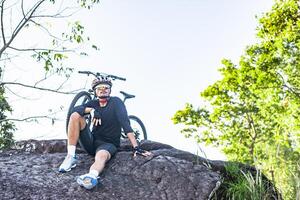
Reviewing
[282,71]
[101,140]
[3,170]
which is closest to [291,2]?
[282,71]

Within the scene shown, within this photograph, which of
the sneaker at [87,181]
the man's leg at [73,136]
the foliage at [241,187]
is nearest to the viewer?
the foliage at [241,187]

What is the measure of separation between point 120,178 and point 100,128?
3.10 ft

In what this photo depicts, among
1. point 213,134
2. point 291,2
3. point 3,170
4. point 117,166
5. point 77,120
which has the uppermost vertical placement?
point 291,2

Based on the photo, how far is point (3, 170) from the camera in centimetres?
626

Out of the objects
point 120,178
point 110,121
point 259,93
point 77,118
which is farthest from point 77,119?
point 259,93

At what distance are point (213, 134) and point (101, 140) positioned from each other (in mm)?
18150

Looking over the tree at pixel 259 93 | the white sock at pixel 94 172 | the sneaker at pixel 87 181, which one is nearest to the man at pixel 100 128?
the white sock at pixel 94 172

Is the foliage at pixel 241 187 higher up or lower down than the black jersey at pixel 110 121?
lower down

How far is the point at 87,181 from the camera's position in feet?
18.6

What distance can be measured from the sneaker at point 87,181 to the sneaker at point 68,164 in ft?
1.75

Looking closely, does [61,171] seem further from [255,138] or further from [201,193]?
[255,138]

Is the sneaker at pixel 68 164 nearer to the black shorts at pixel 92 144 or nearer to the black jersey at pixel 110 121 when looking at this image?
the black shorts at pixel 92 144

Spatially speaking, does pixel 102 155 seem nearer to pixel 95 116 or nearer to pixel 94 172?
pixel 94 172

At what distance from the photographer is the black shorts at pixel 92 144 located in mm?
6496
